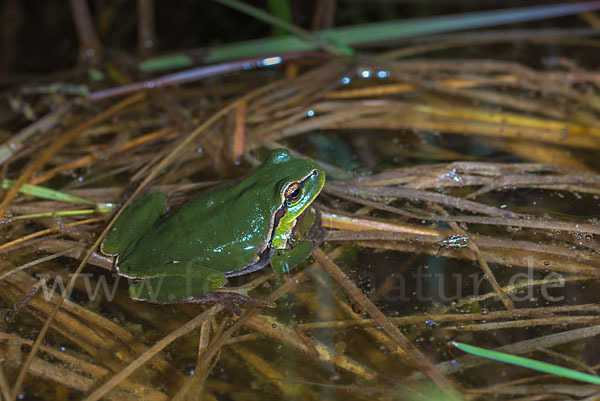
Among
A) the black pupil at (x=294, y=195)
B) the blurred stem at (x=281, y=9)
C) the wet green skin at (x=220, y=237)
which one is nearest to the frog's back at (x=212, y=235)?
the wet green skin at (x=220, y=237)

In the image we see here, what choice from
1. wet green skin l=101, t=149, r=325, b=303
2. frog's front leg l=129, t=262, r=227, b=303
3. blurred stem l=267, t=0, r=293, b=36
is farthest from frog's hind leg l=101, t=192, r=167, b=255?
blurred stem l=267, t=0, r=293, b=36

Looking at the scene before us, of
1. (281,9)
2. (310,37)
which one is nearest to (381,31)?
(310,37)

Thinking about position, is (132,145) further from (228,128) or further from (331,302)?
(331,302)

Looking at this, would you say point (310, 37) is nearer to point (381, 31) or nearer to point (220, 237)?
point (381, 31)

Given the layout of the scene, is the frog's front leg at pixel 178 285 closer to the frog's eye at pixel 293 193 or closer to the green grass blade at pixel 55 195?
the frog's eye at pixel 293 193

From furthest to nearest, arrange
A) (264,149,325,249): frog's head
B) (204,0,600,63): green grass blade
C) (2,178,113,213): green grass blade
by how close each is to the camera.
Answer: (204,0,600,63): green grass blade
(2,178,113,213): green grass blade
(264,149,325,249): frog's head

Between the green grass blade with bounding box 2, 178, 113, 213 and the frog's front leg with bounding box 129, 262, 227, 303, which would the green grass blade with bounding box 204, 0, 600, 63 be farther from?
the frog's front leg with bounding box 129, 262, 227, 303

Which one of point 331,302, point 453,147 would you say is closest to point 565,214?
point 453,147
